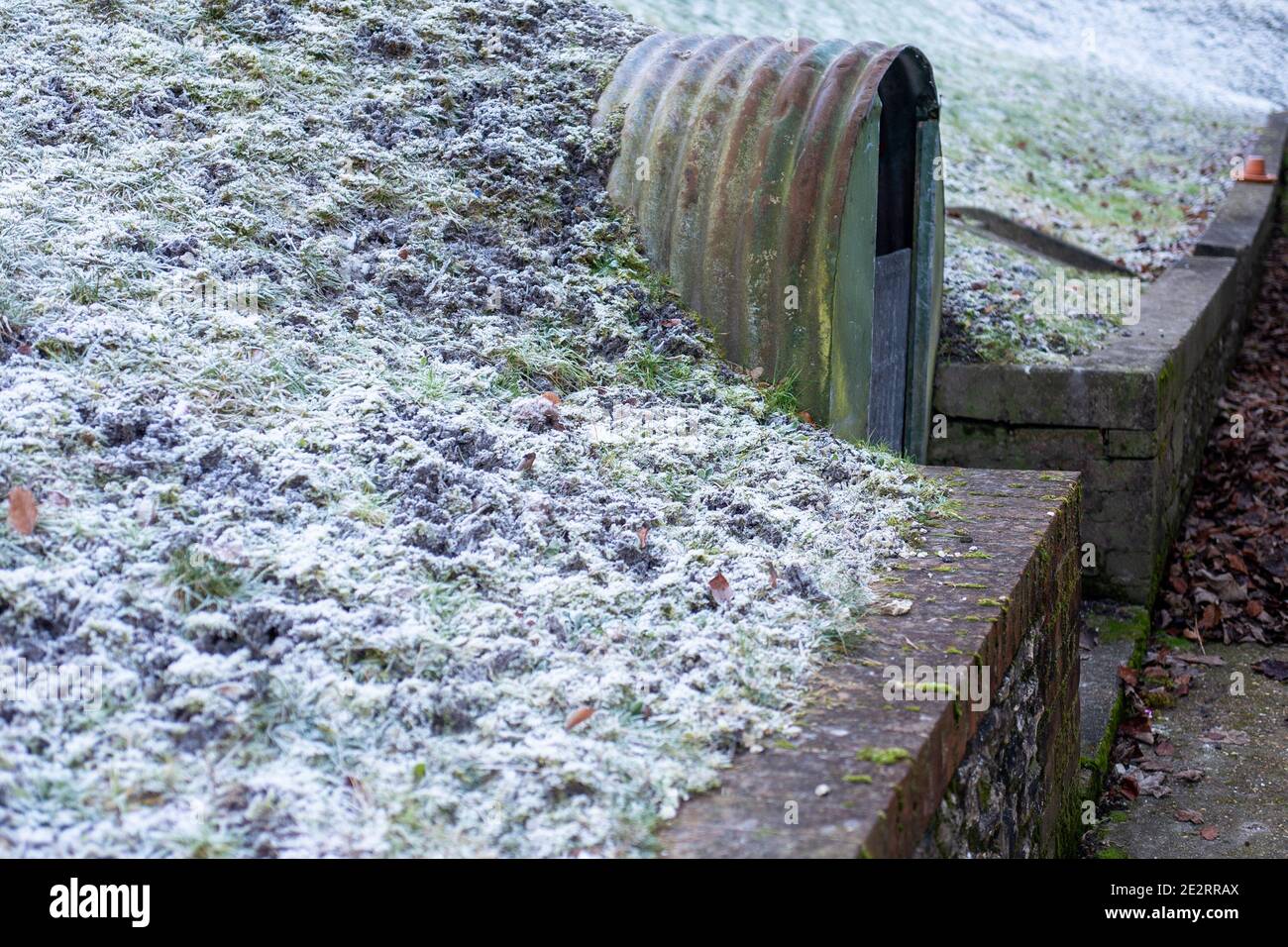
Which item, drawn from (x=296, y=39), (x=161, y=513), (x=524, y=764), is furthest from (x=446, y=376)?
(x=296, y=39)

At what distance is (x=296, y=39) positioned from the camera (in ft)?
16.3

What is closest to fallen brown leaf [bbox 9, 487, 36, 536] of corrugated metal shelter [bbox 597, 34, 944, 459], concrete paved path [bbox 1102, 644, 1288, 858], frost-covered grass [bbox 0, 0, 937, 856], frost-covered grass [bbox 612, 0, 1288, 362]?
frost-covered grass [bbox 0, 0, 937, 856]

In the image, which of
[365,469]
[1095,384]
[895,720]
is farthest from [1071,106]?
[895,720]

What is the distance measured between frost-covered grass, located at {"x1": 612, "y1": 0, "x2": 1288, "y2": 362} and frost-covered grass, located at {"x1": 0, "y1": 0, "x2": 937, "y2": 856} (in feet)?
7.79

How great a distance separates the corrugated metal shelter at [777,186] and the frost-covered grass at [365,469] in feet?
0.54

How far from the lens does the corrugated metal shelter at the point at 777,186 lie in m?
4.21

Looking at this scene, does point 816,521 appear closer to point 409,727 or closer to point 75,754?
point 409,727

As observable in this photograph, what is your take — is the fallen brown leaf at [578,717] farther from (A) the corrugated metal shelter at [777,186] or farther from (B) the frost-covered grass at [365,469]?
(A) the corrugated metal shelter at [777,186]

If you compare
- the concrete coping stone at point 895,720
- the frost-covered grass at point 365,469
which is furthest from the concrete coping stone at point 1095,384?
Result: the concrete coping stone at point 895,720

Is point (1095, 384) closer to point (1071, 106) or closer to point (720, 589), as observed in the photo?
point (720, 589)

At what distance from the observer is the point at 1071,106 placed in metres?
13.4

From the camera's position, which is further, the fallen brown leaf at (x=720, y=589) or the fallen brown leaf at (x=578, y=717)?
the fallen brown leaf at (x=720, y=589)

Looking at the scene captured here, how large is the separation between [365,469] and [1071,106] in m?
12.5

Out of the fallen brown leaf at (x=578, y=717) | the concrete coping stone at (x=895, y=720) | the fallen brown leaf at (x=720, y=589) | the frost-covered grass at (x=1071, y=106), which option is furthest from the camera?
the frost-covered grass at (x=1071, y=106)
